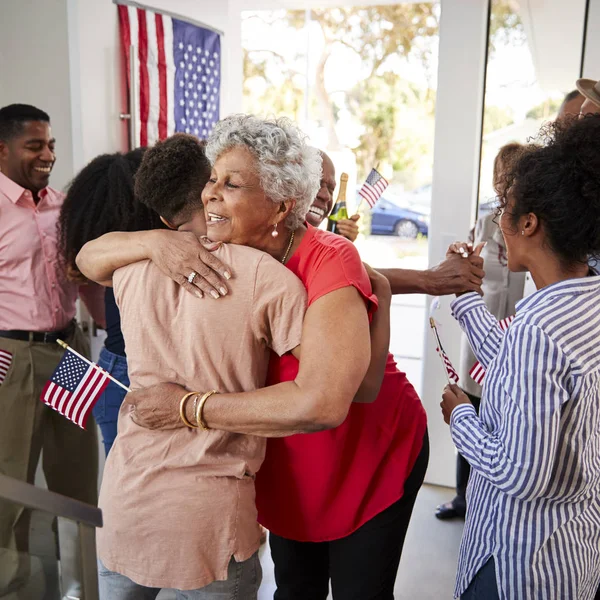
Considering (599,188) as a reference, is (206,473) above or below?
below

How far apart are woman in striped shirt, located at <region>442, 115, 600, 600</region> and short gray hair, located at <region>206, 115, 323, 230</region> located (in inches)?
17.3

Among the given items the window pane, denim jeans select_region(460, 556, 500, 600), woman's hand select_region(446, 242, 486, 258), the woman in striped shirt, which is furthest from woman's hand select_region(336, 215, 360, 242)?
denim jeans select_region(460, 556, 500, 600)

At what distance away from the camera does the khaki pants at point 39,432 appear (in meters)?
2.61

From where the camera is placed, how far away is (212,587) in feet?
4.02

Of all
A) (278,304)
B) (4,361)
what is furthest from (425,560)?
(278,304)

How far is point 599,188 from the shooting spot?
1238mm

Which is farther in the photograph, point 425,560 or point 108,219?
point 425,560

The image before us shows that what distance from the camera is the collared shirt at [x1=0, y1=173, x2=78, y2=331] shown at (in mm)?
2611

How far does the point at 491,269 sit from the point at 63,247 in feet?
6.26

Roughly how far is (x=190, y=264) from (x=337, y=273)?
0.92 ft

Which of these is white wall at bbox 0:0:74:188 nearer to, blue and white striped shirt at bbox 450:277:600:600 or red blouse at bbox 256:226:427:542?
red blouse at bbox 256:226:427:542

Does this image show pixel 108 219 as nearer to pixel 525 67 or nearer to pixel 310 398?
pixel 310 398

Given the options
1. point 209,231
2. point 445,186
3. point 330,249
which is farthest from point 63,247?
point 445,186

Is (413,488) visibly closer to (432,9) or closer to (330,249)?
(330,249)
